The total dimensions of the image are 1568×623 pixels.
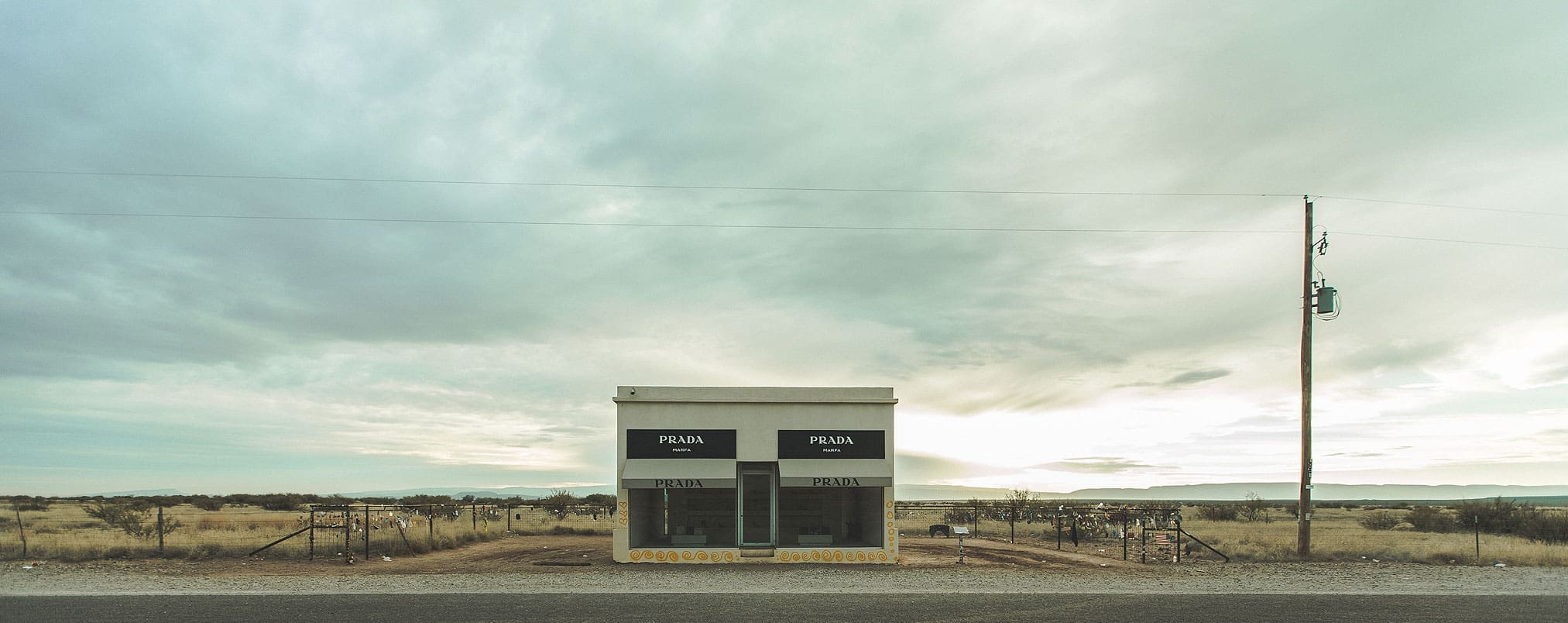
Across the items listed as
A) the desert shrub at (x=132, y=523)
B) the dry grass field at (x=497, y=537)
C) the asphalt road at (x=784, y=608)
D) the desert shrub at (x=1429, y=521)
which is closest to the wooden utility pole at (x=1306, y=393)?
the dry grass field at (x=497, y=537)

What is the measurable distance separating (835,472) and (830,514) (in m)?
2.43

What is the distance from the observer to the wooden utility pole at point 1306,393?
24.4 metres

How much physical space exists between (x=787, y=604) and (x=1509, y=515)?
33.2 metres

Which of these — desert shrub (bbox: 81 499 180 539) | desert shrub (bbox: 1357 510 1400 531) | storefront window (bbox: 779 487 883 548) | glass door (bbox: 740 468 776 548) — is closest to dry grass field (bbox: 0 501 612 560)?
desert shrub (bbox: 81 499 180 539)

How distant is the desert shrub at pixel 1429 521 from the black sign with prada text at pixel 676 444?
30978 millimetres

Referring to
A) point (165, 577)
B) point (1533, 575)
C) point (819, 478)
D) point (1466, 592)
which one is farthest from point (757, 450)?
point (1533, 575)

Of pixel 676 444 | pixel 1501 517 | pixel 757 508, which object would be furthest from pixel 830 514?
pixel 1501 517

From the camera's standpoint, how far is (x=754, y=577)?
19344 mm

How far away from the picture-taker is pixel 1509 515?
1391 inches

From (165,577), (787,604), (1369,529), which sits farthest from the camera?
(1369,529)

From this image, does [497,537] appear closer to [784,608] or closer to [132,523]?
[132,523]

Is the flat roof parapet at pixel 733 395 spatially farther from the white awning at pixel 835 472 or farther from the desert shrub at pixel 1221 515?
the desert shrub at pixel 1221 515

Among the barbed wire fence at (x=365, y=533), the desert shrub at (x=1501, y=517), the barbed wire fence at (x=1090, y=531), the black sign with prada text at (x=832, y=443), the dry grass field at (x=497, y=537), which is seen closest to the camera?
the black sign with prada text at (x=832, y=443)

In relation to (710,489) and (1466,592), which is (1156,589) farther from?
(710,489)
